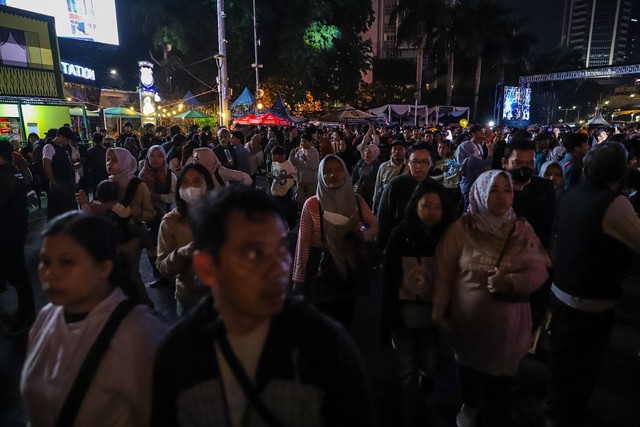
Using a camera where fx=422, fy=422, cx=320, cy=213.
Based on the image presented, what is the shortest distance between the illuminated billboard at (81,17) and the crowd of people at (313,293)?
23.4 meters

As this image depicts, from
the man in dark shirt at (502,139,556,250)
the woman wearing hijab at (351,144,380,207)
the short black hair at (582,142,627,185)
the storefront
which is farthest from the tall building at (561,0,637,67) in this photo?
the short black hair at (582,142,627,185)

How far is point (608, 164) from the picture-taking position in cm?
258

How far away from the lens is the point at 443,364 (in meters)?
3.94

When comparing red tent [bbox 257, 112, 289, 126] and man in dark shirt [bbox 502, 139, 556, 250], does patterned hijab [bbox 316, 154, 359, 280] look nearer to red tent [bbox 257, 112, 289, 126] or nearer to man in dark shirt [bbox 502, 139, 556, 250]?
man in dark shirt [bbox 502, 139, 556, 250]

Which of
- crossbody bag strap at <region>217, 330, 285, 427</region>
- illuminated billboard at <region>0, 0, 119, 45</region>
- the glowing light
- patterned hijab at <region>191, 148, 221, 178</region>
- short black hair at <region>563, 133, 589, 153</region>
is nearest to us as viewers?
crossbody bag strap at <region>217, 330, 285, 427</region>

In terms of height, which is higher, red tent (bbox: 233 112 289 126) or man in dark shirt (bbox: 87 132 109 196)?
red tent (bbox: 233 112 289 126)

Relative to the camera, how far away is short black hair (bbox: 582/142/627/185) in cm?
258

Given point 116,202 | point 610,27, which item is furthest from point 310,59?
point 610,27

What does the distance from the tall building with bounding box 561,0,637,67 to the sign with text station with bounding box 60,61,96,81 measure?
554 ft

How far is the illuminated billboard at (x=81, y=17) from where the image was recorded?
2222cm

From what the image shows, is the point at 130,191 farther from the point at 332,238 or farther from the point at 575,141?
the point at 575,141

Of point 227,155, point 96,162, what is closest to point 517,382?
point 227,155

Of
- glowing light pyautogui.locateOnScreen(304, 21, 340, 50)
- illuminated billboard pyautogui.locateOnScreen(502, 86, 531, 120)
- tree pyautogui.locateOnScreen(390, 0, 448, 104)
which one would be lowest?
illuminated billboard pyautogui.locateOnScreen(502, 86, 531, 120)

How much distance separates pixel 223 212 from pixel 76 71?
2830 centimetres
